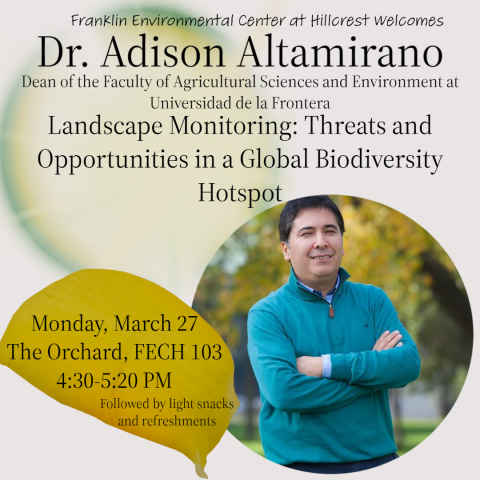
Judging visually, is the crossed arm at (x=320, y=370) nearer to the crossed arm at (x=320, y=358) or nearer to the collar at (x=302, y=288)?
the crossed arm at (x=320, y=358)

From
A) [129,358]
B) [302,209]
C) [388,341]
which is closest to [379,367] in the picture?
[388,341]

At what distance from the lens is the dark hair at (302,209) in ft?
11.5

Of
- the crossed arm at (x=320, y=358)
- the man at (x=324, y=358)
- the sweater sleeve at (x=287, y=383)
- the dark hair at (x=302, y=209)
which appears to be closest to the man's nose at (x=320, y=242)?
the man at (x=324, y=358)

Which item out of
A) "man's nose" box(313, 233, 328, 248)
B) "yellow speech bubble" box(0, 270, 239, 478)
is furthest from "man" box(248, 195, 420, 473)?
"yellow speech bubble" box(0, 270, 239, 478)

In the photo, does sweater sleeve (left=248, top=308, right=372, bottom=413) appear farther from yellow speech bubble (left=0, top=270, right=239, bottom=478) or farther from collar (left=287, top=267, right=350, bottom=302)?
yellow speech bubble (left=0, top=270, right=239, bottom=478)

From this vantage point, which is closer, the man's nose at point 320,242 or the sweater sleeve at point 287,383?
the sweater sleeve at point 287,383

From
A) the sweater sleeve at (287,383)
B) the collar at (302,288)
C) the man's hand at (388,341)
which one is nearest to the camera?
the sweater sleeve at (287,383)

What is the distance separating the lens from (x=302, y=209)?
139 inches

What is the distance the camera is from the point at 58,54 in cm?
388

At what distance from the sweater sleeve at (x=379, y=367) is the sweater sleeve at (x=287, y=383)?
6 cm

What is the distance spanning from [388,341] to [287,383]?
0.62 meters

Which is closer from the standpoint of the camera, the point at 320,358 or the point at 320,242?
the point at 320,358

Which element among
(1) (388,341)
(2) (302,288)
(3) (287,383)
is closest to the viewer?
(3) (287,383)

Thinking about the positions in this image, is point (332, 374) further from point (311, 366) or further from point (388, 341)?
point (388, 341)
